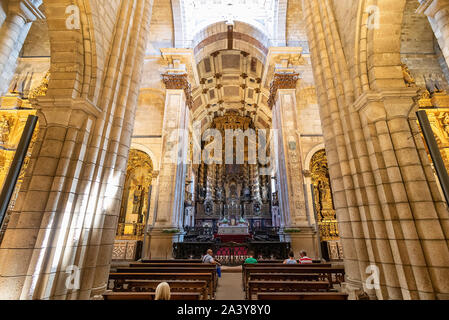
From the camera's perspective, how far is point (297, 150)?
1077cm

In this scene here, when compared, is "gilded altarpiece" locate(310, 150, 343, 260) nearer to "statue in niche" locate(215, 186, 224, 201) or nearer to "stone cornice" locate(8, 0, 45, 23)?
"statue in niche" locate(215, 186, 224, 201)

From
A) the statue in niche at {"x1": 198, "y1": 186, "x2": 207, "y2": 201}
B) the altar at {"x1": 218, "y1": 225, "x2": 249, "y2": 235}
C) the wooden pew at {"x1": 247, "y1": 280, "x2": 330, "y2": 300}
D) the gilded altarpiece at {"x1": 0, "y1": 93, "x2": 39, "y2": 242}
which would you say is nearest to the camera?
the wooden pew at {"x1": 247, "y1": 280, "x2": 330, "y2": 300}

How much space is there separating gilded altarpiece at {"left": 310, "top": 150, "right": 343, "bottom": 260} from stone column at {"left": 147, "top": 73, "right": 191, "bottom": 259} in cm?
730

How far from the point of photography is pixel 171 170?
1032cm

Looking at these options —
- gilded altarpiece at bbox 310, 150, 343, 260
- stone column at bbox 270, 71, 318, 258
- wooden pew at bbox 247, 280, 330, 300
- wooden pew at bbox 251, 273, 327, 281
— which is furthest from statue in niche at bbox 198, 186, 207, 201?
wooden pew at bbox 247, 280, 330, 300

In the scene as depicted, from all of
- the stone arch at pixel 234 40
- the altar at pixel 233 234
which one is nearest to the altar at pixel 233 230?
the altar at pixel 233 234

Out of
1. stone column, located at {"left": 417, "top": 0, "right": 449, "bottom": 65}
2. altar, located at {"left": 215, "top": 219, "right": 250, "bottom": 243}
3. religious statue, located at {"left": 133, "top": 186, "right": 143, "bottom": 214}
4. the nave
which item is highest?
stone column, located at {"left": 417, "top": 0, "right": 449, "bottom": 65}

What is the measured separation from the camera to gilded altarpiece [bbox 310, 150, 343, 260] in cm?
1127

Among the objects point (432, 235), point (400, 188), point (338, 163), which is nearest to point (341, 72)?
point (338, 163)

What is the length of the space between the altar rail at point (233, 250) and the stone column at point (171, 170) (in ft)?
2.01

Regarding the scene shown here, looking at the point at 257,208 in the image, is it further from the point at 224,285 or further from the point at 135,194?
the point at 224,285

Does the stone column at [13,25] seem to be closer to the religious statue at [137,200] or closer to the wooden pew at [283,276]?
the wooden pew at [283,276]

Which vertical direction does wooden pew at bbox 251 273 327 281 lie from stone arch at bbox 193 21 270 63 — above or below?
below

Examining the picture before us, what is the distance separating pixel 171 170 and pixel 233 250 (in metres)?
4.72
